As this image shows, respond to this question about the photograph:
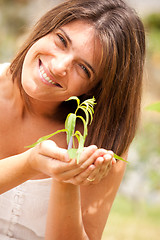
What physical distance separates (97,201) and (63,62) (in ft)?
3.59

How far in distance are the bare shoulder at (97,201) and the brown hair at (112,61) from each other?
259 mm

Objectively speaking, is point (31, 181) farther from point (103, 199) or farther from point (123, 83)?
point (123, 83)

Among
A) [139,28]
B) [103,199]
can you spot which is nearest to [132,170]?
[103,199]

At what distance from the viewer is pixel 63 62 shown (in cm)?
248

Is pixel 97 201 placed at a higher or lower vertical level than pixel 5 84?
lower

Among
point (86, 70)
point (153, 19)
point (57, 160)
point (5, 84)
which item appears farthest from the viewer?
point (153, 19)

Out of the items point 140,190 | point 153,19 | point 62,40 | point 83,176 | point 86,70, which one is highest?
point 153,19

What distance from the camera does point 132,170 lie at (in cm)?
756

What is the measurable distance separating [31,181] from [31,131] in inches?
13.7

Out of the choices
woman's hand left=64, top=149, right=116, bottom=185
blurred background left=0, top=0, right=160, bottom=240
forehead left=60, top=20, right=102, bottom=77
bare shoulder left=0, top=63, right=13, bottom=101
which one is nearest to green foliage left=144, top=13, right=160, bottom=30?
blurred background left=0, top=0, right=160, bottom=240

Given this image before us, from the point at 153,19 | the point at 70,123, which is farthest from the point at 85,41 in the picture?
the point at 153,19

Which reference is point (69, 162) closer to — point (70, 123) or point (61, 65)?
point (70, 123)

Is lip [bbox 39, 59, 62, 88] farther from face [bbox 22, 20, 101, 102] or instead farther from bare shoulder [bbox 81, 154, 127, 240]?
bare shoulder [bbox 81, 154, 127, 240]

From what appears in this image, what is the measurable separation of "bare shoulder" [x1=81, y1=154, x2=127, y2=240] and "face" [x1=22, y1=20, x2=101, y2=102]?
752 mm
